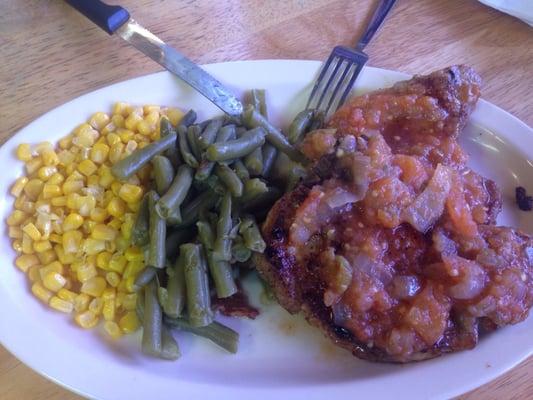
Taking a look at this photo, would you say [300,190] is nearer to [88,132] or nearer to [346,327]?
[346,327]

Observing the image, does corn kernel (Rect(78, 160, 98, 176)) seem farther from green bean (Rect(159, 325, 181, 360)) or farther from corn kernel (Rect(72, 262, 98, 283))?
green bean (Rect(159, 325, 181, 360))

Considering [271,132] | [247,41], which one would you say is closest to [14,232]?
[271,132]

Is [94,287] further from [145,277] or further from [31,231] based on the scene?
[31,231]

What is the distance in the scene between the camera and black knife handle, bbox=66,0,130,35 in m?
3.32

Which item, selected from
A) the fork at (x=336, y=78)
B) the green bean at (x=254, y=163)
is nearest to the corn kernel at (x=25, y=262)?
the green bean at (x=254, y=163)

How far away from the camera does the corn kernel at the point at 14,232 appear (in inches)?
118

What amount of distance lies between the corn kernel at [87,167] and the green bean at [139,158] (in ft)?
0.68

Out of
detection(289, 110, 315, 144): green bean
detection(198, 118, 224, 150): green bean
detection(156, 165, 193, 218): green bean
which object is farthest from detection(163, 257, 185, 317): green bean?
detection(289, 110, 315, 144): green bean

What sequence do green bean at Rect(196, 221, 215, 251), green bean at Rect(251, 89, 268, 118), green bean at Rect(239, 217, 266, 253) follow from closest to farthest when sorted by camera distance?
green bean at Rect(239, 217, 266, 253) → green bean at Rect(196, 221, 215, 251) → green bean at Rect(251, 89, 268, 118)

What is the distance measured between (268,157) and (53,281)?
1348mm

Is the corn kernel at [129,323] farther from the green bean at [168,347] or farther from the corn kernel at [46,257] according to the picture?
the corn kernel at [46,257]

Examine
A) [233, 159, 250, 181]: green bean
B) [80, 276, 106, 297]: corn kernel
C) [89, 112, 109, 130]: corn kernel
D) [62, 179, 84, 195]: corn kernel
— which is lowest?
[80, 276, 106, 297]: corn kernel

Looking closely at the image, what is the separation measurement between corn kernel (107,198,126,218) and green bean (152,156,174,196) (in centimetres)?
24

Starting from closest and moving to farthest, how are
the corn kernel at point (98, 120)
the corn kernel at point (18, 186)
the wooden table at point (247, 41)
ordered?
the corn kernel at point (18, 186) → the corn kernel at point (98, 120) → the wooden table at point (247, 41)
